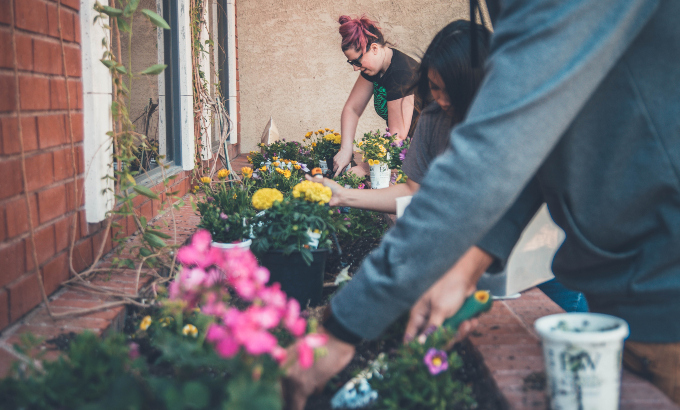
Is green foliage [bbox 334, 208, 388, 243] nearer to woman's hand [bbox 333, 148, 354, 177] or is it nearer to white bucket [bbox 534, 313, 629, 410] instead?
woman's hand [bbox 333, 148, 354, 177]

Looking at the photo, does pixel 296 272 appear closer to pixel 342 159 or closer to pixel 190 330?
pixel 190 330

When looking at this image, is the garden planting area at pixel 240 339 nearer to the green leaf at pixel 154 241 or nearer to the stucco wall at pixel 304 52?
the green leaf at pixel 154 241

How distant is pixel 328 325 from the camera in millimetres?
997

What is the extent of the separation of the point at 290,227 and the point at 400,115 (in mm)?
2381

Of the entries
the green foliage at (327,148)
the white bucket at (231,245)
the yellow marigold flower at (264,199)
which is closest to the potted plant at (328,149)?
the green foliage at (327,148)

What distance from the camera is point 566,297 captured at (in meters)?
2.48

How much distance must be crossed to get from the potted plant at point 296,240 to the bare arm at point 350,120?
1.48m

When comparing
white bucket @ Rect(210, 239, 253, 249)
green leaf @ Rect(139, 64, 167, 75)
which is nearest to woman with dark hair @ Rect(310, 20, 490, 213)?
white bucket @ Rect(210, 239, 253, 249)

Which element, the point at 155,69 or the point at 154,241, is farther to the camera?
the point at 154,241

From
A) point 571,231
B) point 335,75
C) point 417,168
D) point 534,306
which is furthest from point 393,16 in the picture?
point 571,231

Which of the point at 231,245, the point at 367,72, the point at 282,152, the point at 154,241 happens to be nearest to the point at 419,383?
the point at 231,245

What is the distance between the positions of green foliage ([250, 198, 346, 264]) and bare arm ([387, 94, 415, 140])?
2.13 meters

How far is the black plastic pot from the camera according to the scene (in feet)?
6.48

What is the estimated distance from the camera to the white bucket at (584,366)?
3.20 feet
